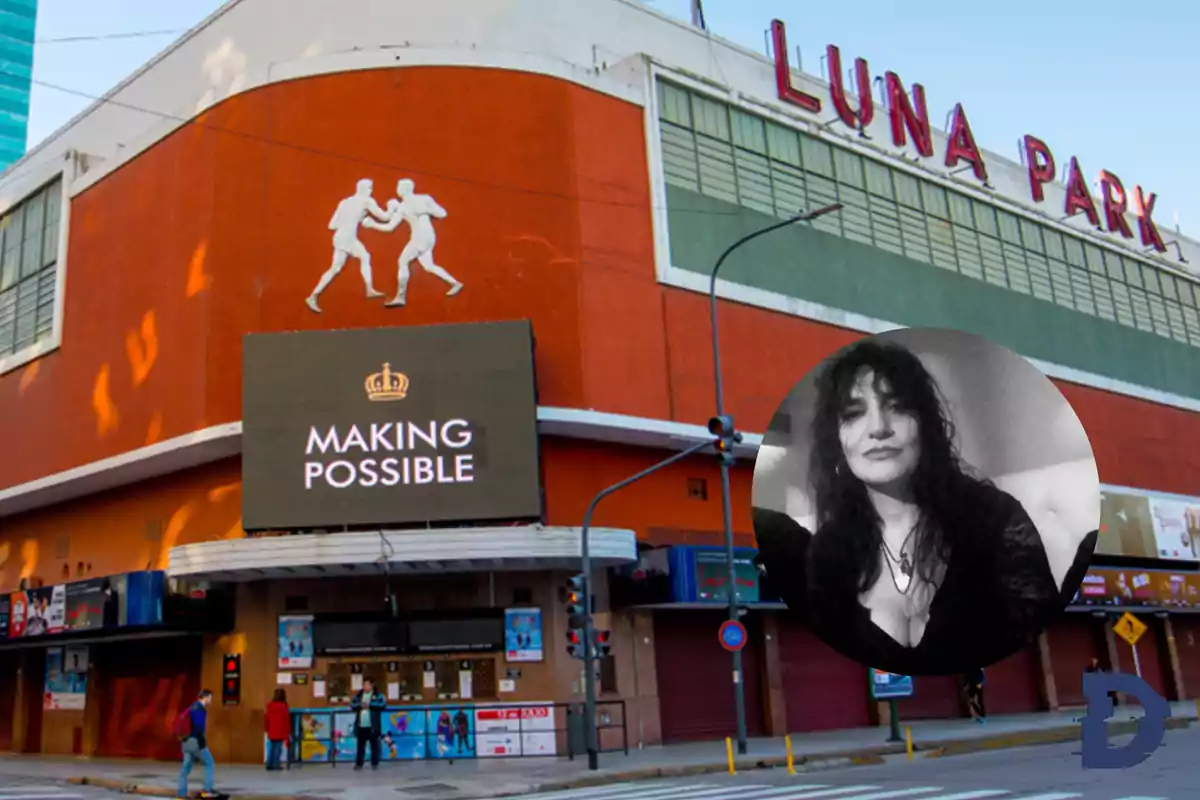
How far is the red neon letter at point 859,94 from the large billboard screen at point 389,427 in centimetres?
1726

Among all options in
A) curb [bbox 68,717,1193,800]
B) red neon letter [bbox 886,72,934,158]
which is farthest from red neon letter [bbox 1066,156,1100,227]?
curb [bbox 68,717,1193,800]

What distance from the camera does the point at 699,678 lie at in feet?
102

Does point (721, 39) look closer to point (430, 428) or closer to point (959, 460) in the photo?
point (430, 428)

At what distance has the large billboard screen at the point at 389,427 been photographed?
26.4m

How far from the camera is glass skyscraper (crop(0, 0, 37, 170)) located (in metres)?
136

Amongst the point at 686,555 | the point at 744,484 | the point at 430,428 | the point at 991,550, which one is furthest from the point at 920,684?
the point at 991,550

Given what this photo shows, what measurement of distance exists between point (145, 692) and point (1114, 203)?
45.0 meters

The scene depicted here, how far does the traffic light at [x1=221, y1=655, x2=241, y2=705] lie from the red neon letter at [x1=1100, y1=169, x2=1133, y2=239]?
42.0 metres

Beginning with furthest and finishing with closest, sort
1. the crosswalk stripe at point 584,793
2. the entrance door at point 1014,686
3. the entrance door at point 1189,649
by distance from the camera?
the entrance door at point 1189,649 < the entrance door at point 1014,686 < the crosswalk stripe at point 584,793

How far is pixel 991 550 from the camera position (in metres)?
2.20

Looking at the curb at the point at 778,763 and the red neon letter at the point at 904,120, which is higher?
the red neon letter at the point at 904,120

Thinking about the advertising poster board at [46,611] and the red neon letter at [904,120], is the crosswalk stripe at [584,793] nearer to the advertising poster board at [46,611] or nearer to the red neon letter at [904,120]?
the advertising poster board at [46,611]

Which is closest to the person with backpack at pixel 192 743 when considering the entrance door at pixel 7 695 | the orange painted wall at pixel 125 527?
the orange painted wall at pixel 125 527

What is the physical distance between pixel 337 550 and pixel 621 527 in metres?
7.77
